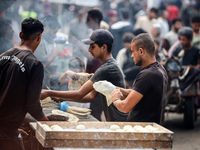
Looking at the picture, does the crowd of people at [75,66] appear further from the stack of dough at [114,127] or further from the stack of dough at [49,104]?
the stack of dough at [49,104]

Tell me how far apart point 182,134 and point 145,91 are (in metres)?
4.81

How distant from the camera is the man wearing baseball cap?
16.0ft

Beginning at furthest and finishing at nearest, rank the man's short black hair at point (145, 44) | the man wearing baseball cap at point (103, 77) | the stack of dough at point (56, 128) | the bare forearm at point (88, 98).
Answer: the bare forearm at point (88, 98) → the man wearing baseball cap at point (103, 77) → the man's short black hair at point (145, 44) → the stack of dough at point (56, 128)

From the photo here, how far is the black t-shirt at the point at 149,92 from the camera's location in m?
4.02

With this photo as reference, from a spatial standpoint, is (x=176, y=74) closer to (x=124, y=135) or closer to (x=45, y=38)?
(x=45, y=38)

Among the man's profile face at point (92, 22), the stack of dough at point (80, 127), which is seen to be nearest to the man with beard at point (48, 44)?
the man's profile face at point (92, 22)

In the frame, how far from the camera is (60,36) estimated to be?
7.31 metres

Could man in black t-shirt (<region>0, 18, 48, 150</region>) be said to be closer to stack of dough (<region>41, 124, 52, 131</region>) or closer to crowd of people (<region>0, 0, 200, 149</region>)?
crowd of people (<region>0, 0, 200, 149</region>)

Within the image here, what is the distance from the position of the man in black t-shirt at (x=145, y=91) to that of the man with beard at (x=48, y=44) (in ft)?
8.55

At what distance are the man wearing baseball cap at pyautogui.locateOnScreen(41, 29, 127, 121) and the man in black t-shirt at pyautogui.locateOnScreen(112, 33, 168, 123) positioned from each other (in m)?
0.63

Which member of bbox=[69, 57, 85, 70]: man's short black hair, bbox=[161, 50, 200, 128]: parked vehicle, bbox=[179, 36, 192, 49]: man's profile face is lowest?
bbox=[161, 50, 200, 128]: parked vehicle

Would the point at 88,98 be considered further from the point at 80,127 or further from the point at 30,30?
the point at 30,30

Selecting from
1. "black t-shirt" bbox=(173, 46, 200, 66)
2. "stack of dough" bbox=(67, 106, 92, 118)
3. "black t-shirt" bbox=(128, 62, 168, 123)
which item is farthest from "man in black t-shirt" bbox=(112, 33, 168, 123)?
"black t-shirt" bbox=(173, 46, 200, 66)

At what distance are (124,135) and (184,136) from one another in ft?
16.7
